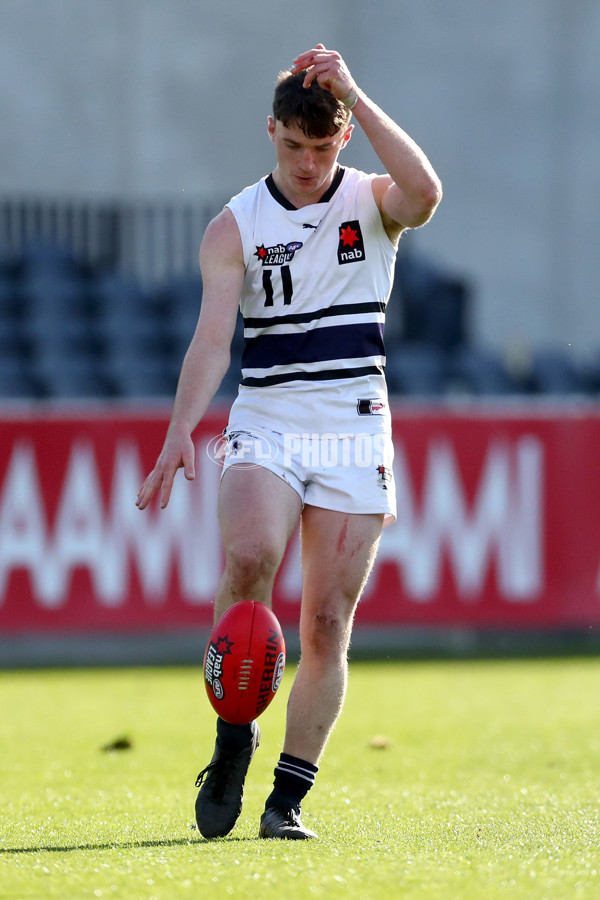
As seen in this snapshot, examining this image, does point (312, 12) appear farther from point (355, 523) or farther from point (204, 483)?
point (355, 523)

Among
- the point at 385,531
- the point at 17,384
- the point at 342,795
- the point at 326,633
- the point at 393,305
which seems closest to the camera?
the point at 326,633

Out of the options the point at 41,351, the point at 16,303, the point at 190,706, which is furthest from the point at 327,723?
the point at 16,303

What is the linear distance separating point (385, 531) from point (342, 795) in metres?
5.78

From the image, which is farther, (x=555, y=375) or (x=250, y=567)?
(x=555, y=375)

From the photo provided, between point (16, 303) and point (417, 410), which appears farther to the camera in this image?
point (16, 303)

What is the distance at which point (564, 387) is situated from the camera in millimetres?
15914

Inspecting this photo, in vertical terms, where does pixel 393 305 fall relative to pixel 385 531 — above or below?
above

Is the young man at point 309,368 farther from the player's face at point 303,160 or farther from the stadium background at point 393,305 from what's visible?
the stadium background at point 393,305

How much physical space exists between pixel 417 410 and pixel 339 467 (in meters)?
7.02

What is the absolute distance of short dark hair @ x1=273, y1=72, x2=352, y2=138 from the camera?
4.35 metres

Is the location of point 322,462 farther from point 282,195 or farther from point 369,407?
point 282,195

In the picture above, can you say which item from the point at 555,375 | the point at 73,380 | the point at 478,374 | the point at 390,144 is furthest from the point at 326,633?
the point at 555,375

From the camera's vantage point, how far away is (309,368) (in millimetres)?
4539

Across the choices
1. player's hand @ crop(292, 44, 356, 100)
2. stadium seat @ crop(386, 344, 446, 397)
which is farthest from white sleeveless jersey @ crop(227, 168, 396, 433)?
stadium seat @ crop(386, 344, 446, 397)
